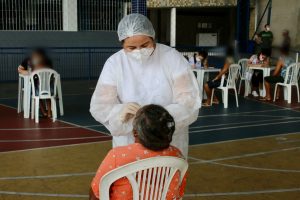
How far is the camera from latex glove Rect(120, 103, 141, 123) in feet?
8.00

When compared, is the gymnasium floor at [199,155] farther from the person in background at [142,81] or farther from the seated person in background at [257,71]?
the seated person in background at [257,71]

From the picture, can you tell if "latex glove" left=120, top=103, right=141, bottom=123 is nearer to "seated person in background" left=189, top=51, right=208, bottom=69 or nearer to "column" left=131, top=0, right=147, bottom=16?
"column" left=131, top=0, right=147, bottom=16

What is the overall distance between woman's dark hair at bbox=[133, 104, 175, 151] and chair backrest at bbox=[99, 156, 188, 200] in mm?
79

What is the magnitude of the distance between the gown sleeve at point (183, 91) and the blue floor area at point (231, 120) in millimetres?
3931

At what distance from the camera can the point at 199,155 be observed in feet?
18.8

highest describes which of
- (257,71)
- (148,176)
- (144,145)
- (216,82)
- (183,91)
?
(183,91)

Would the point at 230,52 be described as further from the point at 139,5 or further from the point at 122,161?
the point at 122,161

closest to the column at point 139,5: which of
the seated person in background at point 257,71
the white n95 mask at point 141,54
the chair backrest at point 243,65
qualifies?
the seated person in background at point 257,71

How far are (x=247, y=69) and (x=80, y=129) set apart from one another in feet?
19.0

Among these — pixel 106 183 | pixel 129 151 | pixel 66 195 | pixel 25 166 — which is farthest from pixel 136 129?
pixel 25 166

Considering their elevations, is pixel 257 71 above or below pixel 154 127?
below

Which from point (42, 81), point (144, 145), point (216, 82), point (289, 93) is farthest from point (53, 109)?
point (144, 145)

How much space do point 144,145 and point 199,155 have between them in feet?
11.7

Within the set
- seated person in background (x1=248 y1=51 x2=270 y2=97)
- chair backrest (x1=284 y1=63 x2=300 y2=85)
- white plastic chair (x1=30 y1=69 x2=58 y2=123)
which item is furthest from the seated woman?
seated person in background (x1=248 y1=51 x2=270 y2=97)
